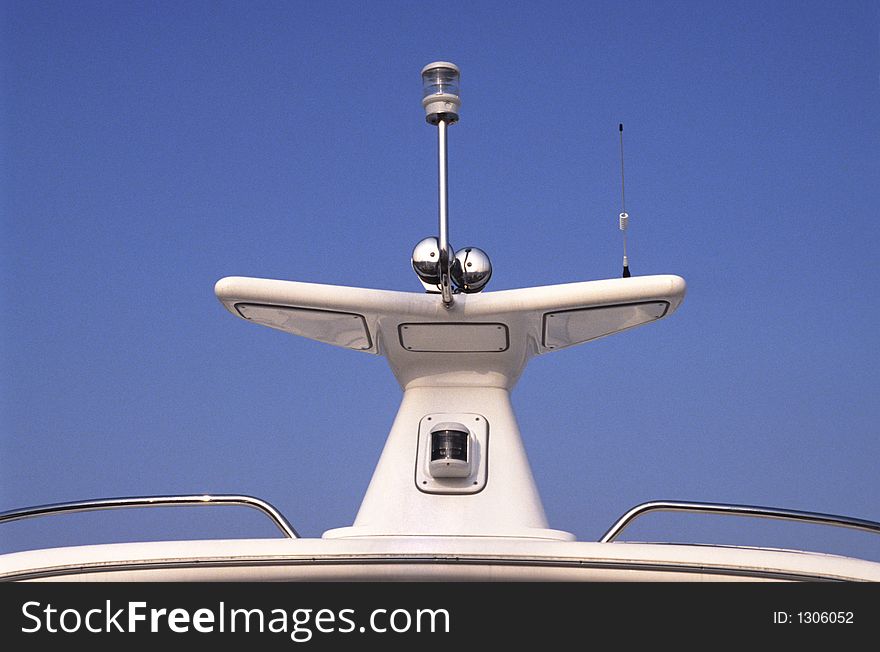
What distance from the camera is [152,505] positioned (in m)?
3.27

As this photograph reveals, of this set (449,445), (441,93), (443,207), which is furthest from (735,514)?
(441,93)

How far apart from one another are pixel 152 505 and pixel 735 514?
1.69 m

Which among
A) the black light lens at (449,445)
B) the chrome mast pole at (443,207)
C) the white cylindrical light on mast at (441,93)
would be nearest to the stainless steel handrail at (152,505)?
the black light lens at (449,445)

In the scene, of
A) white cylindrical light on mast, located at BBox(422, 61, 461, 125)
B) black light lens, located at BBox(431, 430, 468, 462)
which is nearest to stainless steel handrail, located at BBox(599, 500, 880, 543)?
black light lens, located at BBox(431, 430, 468, 462)

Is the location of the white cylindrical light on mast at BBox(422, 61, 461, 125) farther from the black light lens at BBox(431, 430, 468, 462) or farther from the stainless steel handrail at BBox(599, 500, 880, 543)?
the stainless steel handrail at BBox(599, 500, 880, 543)

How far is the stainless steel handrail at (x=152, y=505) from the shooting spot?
10.6 feet

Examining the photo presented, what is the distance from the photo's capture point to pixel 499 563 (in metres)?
2.36

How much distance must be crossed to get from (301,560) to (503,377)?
1.70m

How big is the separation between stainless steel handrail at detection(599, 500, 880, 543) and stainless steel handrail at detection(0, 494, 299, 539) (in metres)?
0.97

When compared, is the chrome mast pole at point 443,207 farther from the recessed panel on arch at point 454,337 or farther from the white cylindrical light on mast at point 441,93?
the recessed panel on arch at point 454,337

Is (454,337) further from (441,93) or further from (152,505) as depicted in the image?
(152,505)

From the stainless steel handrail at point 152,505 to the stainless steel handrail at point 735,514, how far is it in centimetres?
97

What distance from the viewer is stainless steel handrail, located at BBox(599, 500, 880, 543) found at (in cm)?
316
